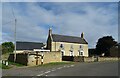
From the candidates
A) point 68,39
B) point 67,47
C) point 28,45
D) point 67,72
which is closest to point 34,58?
point 67,72

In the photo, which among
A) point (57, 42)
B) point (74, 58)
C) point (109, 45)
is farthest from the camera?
point (109, 45)

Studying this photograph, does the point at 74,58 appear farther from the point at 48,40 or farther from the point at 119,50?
the point at 119,50

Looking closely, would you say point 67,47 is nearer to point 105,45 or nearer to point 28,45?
point 28,45

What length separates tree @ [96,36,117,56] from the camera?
8057 centimetres

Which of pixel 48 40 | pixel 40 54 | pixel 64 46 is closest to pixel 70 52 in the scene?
pixel 64 46

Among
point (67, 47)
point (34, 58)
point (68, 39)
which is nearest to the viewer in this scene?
point (34, 58)

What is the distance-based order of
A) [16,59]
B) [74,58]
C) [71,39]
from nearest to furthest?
[16,59]
[74,58]
[71,39]

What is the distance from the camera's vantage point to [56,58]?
140 ft

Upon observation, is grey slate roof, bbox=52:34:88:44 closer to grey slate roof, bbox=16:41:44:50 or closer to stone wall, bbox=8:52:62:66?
grey slate roof, bbox=16:41:44:50

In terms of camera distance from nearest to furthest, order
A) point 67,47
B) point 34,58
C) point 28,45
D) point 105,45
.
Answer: point 34,58 → point 67,47 → point 28,45 → point 105,45

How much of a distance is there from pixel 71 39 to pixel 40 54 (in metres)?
37.6

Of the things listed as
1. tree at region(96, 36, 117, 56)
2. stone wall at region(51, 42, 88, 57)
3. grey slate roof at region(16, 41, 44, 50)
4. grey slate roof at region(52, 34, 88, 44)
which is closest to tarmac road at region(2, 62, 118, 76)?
stone wall at region(51, 42, 88, 57)

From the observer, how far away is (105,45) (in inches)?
3191

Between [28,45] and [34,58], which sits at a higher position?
[28,45]
